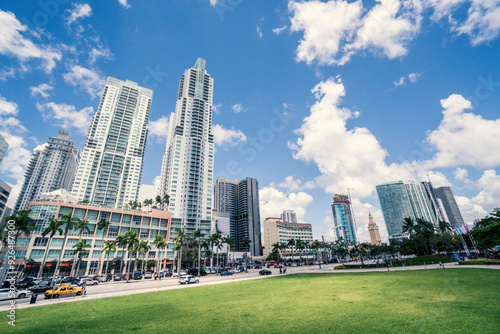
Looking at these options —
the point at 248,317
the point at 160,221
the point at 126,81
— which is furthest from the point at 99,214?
the point at 126,81

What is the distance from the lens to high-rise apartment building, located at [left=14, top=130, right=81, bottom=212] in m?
156

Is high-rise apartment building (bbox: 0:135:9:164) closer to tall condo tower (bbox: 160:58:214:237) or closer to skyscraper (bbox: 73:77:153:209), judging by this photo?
skyscraper (bbox: 73:77:153:209)

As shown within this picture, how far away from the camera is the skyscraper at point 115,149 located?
141 meters

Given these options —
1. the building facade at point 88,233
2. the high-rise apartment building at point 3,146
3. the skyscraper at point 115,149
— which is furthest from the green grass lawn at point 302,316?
the high-rise apartment building at point 3,146

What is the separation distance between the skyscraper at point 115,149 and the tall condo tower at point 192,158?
25511 millimetres

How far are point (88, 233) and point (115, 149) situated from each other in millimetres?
89462

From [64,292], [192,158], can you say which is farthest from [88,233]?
[192,158]

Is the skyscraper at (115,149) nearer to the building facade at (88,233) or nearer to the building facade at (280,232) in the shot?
the building facade at (88,233)

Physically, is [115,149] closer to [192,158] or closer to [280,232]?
[192,158]

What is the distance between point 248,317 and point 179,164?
420ft

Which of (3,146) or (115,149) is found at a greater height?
(115,149)

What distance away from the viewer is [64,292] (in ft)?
89.5

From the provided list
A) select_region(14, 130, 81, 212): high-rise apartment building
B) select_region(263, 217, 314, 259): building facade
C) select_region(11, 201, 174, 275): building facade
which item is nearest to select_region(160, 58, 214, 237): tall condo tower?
select_region(11, 201, 174, 275): building facade

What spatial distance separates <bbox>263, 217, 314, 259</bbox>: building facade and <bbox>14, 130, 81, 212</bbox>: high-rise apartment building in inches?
6519
